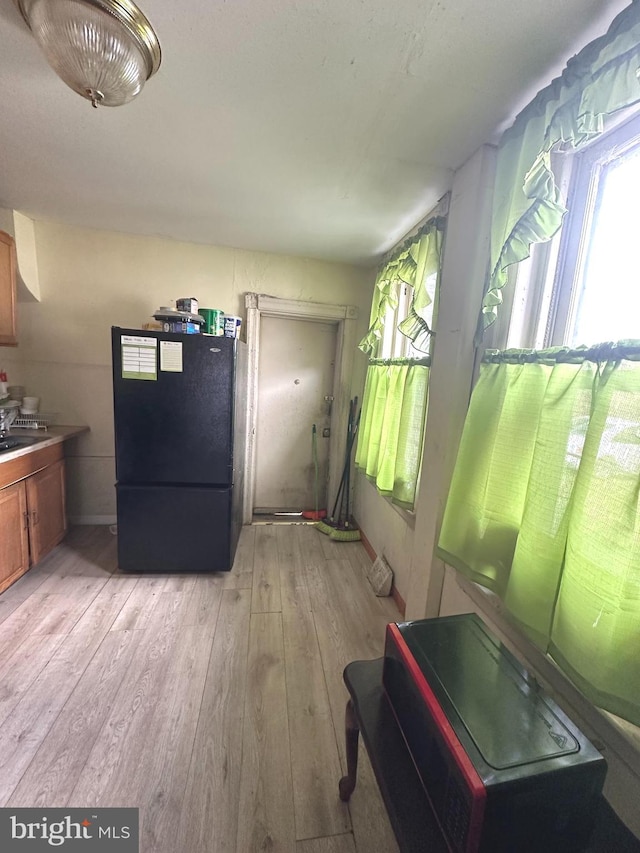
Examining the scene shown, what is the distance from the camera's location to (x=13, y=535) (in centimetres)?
196

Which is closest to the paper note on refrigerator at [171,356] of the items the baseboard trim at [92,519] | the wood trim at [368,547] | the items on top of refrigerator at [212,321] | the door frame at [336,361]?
the items on top of refrigerator at [212,321]

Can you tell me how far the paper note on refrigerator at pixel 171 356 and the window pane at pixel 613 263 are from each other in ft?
6.33

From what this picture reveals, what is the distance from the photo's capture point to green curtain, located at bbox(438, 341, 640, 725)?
75 centimetres

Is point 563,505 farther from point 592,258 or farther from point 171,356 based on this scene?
point 171,356

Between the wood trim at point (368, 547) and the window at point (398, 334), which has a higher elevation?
the window at point (398, 334)

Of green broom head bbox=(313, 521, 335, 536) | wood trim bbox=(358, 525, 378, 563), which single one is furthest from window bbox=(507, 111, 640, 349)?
green broom head bbox=(313, 521, 335, 536)

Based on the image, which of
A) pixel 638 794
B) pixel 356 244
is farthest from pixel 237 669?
pixel 356 244

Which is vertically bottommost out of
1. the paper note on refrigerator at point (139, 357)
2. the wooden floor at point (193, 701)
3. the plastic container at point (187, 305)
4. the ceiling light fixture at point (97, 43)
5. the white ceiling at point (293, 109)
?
the wooden floor at point (193, 701)

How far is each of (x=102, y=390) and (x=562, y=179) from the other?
3114 mm

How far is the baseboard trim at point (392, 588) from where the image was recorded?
6.70 feet

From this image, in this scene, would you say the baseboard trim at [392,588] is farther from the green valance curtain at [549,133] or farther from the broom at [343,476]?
the green valance curtain at [549,133]

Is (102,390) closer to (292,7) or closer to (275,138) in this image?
(275,138)

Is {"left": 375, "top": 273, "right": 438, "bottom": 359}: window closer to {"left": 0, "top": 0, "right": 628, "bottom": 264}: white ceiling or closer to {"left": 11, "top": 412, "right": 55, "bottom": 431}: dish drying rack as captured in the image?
{"left": 0, "top": 0, "right": 628, "bottom": 264}: white ceiling

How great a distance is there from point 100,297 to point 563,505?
320 centimetres
